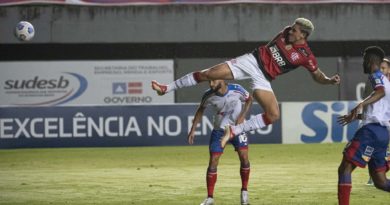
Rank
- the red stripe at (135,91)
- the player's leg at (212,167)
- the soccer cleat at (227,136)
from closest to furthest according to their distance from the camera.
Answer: the soccer cleat at (227,136) < the player's leg at (212,167) < the red stripe at (135,91)

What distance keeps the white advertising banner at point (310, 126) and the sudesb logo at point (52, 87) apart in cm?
1058

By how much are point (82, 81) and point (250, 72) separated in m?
24.5

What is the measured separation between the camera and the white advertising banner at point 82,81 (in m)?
36.4

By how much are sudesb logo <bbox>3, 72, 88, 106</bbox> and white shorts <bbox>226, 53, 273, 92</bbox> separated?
24.4 meters

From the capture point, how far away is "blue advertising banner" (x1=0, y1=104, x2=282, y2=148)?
91.9ft

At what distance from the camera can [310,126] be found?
29.1 metres

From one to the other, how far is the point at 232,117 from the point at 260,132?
47.0 feet

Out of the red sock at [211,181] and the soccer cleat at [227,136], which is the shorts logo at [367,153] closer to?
the soccer cleat at [227,136]

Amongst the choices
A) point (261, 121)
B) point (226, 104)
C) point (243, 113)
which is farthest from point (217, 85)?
point (261, 121)

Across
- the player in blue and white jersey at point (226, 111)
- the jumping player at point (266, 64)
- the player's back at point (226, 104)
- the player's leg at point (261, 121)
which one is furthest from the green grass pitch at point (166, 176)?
the jumping player at point (266, 64)

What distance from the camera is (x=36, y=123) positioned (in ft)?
92.1

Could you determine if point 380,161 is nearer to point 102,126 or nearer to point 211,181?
point 211,181

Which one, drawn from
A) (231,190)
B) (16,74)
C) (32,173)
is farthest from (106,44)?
(231,190)

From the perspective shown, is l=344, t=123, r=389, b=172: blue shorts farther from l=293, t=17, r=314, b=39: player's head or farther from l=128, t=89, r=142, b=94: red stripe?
l=128, t=89, r=142, b=94: red stripe
